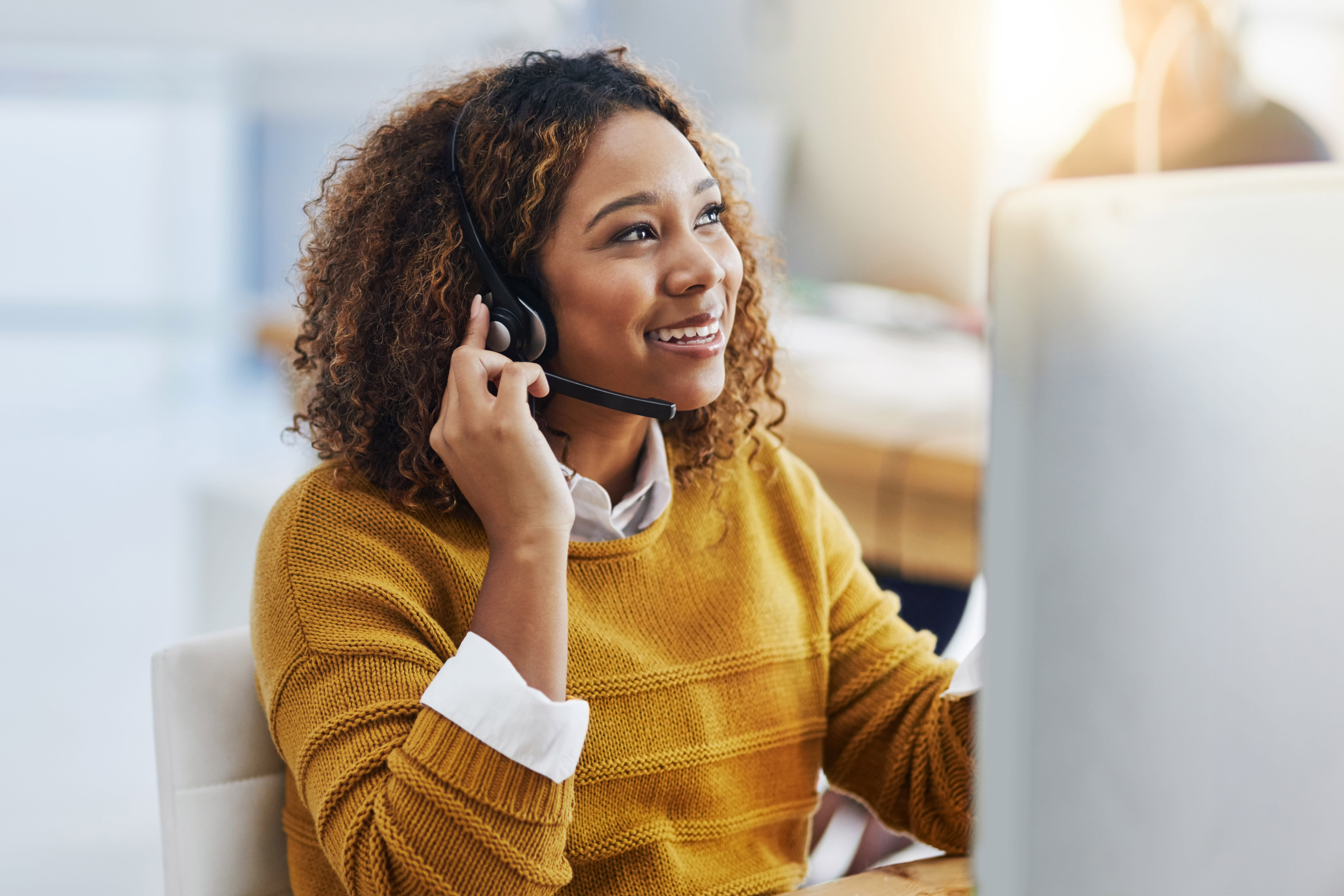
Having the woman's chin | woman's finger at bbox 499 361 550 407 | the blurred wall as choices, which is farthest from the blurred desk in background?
the blurred wall

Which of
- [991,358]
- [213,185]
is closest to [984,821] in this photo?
[991,358]

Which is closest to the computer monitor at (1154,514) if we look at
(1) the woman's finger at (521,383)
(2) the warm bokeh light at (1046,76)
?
(1) the woman's finger at (521,383)

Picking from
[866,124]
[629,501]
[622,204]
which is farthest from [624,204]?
[866,124]

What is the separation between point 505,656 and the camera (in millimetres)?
758

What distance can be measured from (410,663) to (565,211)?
378mm

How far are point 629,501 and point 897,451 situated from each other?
5.36 ft

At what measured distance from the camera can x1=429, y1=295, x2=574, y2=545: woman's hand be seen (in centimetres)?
79

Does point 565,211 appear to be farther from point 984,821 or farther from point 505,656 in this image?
point 984,821

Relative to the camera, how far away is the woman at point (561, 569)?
29.2 inches

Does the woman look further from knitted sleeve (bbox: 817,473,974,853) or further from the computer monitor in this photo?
the computer monitor

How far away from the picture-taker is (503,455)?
80 centimetres

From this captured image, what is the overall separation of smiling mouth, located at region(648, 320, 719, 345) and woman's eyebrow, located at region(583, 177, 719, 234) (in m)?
0.10

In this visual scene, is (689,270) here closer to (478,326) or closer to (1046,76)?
(478,326)

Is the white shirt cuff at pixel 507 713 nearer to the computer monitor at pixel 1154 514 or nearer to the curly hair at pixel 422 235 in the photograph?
the curly hair at pixel 422 235
